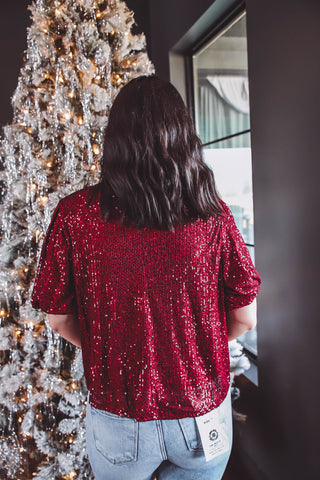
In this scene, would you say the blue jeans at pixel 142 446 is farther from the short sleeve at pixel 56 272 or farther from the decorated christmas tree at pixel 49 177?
the decorated christmas tree at pixel 49 177

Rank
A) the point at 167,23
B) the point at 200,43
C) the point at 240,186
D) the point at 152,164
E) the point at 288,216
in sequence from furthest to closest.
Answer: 1. the point at 167,23
2. the point at 200,43
3. the point at 240,186
4. the point at 288,216
5. the point at 152,164

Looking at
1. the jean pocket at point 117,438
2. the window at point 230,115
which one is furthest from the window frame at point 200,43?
the jean pocket at point 117,438

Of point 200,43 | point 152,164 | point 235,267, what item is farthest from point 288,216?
point 200,43

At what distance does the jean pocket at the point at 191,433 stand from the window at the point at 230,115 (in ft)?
4.72

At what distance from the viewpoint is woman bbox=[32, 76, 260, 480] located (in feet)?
2.37

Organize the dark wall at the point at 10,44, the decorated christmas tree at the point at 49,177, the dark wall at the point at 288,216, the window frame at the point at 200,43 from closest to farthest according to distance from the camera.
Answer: the dark wall at the point at 288,216 → the decorated christmas tree at the point at 49,177 → the window frame at the point at 200,43 → the dark wall at the point at 10,44

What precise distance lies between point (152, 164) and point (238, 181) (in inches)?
66.6

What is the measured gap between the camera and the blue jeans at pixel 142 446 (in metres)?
0.78

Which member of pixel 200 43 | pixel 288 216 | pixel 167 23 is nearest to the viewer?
pixel 288 216

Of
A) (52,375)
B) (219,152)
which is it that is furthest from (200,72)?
(52,375)

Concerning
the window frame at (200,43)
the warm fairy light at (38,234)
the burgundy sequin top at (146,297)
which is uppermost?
the window frame at (200,43)

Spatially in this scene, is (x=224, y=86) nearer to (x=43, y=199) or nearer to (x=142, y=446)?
(x=43, y=199)

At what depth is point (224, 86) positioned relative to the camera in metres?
2.39

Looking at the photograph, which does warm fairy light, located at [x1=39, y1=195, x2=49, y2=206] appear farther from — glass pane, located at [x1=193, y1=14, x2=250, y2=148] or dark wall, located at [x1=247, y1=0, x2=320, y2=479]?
glass pane, located at [x1=193, y1=14, x2=250, y2=148]
